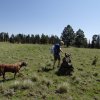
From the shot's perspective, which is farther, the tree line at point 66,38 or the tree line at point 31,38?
the tree line at point 31,38

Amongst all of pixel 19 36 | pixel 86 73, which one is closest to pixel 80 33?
pixel 19 36

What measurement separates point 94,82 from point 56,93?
11.1 feet

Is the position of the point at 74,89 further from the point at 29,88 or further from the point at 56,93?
the point at 29,88

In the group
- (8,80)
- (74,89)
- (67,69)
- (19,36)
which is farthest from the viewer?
(19,36)

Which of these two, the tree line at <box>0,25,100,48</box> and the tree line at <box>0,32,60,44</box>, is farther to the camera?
the tree line at <box>0,32,60,44</box>

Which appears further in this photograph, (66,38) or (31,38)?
(31,38)

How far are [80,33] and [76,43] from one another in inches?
164

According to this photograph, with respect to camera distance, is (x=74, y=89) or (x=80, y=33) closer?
(x=74, y=89)

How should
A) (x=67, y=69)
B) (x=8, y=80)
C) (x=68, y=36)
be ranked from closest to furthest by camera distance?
1. (x=8, y=80)
2. (x=67, y=69)
3. (x=68, y=36)

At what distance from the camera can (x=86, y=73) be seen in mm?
17750

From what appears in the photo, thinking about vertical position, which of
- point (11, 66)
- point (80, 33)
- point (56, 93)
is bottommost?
point (56, 93)

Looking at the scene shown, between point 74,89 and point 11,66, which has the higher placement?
point 11,66

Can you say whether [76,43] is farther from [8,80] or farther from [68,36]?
[8,80]

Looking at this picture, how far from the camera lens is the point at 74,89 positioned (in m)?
13.8
